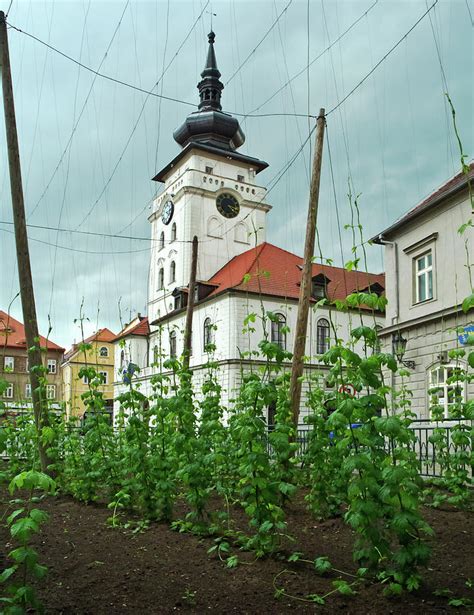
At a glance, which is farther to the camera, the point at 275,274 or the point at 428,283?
the point at 275,274

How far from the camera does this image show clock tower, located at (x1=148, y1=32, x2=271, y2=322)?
4803 cm

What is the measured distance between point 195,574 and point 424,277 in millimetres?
16351

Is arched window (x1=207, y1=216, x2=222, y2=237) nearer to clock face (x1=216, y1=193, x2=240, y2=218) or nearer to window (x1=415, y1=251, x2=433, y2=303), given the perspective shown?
clock face (x1=216, y1=193, x2=240, y2=218)

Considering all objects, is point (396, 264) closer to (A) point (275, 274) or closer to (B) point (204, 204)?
(A) point (275, 274)

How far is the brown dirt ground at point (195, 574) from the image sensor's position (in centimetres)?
495

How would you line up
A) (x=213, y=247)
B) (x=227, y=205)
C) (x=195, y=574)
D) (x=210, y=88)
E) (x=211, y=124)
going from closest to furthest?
(x=195, y=574) < (x=213, y=247) < (x=227, y=205) < (x=211, y=124) < (x=210, y=88)

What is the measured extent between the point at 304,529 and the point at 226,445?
9.71 feet

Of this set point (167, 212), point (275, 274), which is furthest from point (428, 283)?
point (167, 212)

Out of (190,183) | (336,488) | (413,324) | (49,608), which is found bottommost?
(49,608)

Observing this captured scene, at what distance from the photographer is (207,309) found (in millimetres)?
41031

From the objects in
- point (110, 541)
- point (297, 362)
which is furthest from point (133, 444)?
point (297, 362)

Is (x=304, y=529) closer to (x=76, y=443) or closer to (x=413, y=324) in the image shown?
(x=76, y=443)

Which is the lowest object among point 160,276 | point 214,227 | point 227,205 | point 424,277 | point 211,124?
point 424,277

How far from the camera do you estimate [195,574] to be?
18.7 ft
